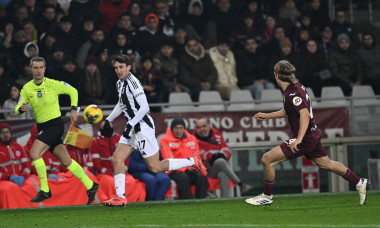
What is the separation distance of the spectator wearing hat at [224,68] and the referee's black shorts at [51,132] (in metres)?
6.16

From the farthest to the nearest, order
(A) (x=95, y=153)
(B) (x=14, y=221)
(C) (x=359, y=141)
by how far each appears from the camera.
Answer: (C) (x=359, y=141), (A) (x=95, y=153), (B) (x=14, y=221)

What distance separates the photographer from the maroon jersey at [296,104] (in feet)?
38.1

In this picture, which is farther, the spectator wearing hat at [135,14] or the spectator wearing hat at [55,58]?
the spectator wearing hat at [135,14]

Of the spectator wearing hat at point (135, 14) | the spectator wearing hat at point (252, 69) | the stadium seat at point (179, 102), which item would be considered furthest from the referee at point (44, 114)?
the spectator wearing hat at point (252, 69)

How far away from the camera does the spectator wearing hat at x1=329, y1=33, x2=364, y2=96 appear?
20.0 m

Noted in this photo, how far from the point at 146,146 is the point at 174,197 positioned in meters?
3.17

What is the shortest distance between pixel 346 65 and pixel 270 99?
91.3 inches

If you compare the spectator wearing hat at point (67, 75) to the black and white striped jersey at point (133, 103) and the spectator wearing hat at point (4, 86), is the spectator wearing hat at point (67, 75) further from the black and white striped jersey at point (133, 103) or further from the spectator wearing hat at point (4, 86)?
the black and white striped jersey at point (133, 103)

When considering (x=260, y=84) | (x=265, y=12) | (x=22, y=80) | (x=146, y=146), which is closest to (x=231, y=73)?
(x=260, y=84)

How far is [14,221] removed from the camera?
1170 cm

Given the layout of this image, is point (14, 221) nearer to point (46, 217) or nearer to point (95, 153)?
point (46, 217)

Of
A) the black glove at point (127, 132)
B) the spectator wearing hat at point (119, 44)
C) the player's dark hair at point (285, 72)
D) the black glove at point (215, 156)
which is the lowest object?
the black glove at point (215, 156)

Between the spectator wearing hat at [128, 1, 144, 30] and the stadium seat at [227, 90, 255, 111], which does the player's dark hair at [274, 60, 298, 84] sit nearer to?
the stadium seat at [227, 90, 255, 111]

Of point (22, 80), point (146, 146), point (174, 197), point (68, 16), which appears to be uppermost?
point (68, 16)
